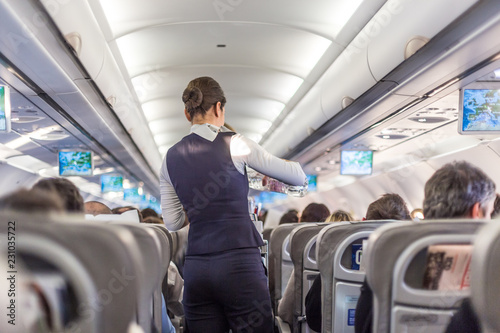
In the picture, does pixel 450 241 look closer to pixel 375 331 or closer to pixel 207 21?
pixel 375 331

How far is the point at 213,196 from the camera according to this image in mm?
2578

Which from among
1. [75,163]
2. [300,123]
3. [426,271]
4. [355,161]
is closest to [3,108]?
[426,271]

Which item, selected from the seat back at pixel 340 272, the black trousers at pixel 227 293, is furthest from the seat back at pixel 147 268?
the seat back at pixel 340 272

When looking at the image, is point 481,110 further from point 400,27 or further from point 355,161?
point 355,161

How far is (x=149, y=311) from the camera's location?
178 cm

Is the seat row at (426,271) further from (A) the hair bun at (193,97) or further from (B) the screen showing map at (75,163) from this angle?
(B) the screen showing map at (75,163)

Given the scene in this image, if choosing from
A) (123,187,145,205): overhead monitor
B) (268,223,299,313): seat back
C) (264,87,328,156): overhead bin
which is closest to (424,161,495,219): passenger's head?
(268,223,299,313): seat back

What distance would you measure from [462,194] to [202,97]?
4.10ft

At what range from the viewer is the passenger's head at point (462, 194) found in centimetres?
209

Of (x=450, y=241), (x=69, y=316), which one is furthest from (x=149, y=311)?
(x=450, y=241)

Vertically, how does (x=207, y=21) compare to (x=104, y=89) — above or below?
above

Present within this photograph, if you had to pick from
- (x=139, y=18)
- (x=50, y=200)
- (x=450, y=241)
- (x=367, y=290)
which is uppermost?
(x=139, y=18)

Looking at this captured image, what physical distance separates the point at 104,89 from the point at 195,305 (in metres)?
4.92

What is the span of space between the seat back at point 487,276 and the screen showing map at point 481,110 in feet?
→ 17.2
